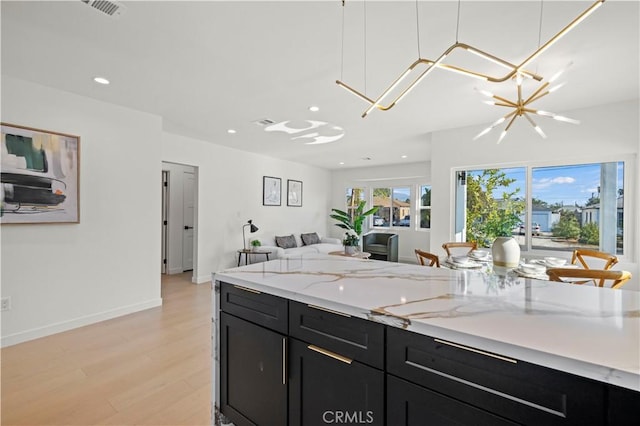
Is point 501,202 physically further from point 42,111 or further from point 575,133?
point 42,111

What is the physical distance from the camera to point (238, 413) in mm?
1560

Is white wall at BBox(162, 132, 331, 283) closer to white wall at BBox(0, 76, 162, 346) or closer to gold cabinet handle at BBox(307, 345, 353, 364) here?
white wall at BBox(0, 76, 162, 346)

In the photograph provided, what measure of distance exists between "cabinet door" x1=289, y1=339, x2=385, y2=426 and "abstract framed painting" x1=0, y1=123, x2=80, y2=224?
9.68ft

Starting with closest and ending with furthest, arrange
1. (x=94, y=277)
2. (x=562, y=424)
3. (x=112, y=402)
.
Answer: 1. (x=562, y=424)
2. (x=112, y=402)
3. (x=94, y=277)

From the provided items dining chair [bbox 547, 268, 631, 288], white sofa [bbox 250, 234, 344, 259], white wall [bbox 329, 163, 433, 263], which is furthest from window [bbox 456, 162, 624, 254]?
white sofa [bbox 250, 234, 344, 259]

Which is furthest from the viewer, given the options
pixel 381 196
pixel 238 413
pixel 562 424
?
pixel 381 196

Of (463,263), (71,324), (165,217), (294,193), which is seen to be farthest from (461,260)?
(165,217)

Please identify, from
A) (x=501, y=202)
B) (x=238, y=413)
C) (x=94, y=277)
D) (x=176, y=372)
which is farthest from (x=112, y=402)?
(x=501, y=202)

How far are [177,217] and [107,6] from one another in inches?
181

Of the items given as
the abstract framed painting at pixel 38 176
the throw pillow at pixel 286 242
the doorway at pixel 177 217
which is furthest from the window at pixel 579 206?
the doorway at pixel 177 217

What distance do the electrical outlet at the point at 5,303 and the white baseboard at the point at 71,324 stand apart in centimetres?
25

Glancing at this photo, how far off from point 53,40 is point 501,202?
4.87m

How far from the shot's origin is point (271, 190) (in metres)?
6.53

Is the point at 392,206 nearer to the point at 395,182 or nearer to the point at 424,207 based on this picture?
the point at 395,182
